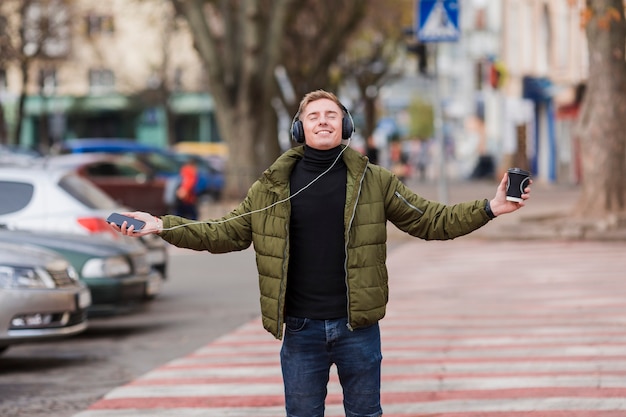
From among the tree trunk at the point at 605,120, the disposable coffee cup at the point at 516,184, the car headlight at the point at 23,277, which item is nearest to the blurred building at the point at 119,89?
the tree trunk at the point at 605,120

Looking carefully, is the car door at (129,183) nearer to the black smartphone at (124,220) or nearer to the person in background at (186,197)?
the person in background at (186,197)

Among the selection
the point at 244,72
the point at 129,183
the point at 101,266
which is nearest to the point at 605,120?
the point at 129,183

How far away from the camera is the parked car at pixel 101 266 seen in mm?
12711

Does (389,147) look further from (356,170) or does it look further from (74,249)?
(356,170)

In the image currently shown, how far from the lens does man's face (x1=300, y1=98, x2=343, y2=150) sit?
6102 mm

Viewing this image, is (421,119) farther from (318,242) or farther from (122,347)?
(318,242)

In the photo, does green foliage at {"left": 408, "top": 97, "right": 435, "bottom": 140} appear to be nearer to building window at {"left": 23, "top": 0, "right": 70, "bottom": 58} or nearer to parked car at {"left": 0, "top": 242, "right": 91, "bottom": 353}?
building window at {"left": 23, "top": 0, "right": 70, "bottom": 58}

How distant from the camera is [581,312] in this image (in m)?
13.6

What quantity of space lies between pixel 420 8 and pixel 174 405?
1579 cm

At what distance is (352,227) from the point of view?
6.11 m

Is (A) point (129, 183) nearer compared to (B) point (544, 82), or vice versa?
(A) point (129, 183)

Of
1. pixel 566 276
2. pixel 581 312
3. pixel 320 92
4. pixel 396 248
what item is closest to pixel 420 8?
pixel 396 248

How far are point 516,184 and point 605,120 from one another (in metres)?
17.1

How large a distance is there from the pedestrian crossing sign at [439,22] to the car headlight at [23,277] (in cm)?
1396
